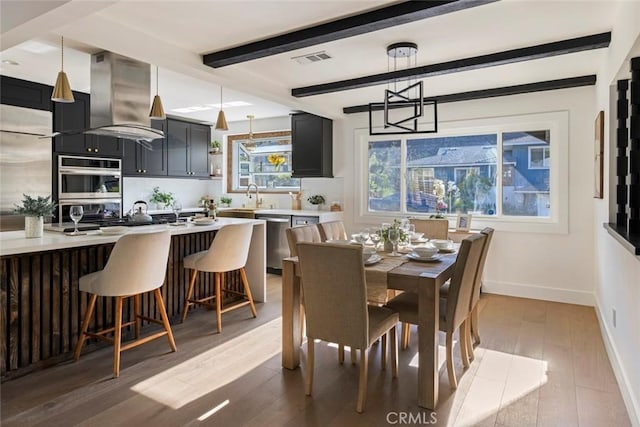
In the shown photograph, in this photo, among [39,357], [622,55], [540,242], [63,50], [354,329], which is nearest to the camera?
[354,329]

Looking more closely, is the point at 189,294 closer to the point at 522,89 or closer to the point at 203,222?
the point at 203,222

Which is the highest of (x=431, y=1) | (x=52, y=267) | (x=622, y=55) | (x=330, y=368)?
(x=431, y=1)

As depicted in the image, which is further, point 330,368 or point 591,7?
point 330,368

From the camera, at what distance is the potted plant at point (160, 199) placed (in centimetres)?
667

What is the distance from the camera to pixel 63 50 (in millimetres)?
3510

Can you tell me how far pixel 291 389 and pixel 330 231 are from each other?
1746 mm

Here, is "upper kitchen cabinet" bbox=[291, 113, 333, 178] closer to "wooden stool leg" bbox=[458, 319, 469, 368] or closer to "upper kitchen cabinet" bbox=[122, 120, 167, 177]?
"upper kitchen cabinet" bbox=[122, 120, 167, 177]

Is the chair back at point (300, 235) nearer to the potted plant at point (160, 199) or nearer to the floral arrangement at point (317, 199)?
the floral arrangement at point (317, 199)

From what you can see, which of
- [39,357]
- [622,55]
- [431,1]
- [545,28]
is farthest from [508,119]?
[39,357]

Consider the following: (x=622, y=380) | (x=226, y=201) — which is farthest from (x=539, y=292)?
(x=226, y=201)

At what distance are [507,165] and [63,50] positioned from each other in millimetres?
4869

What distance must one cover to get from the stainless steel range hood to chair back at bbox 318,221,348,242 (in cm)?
197

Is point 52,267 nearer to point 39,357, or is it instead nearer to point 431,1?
point 39,357

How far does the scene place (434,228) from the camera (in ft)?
13.4
